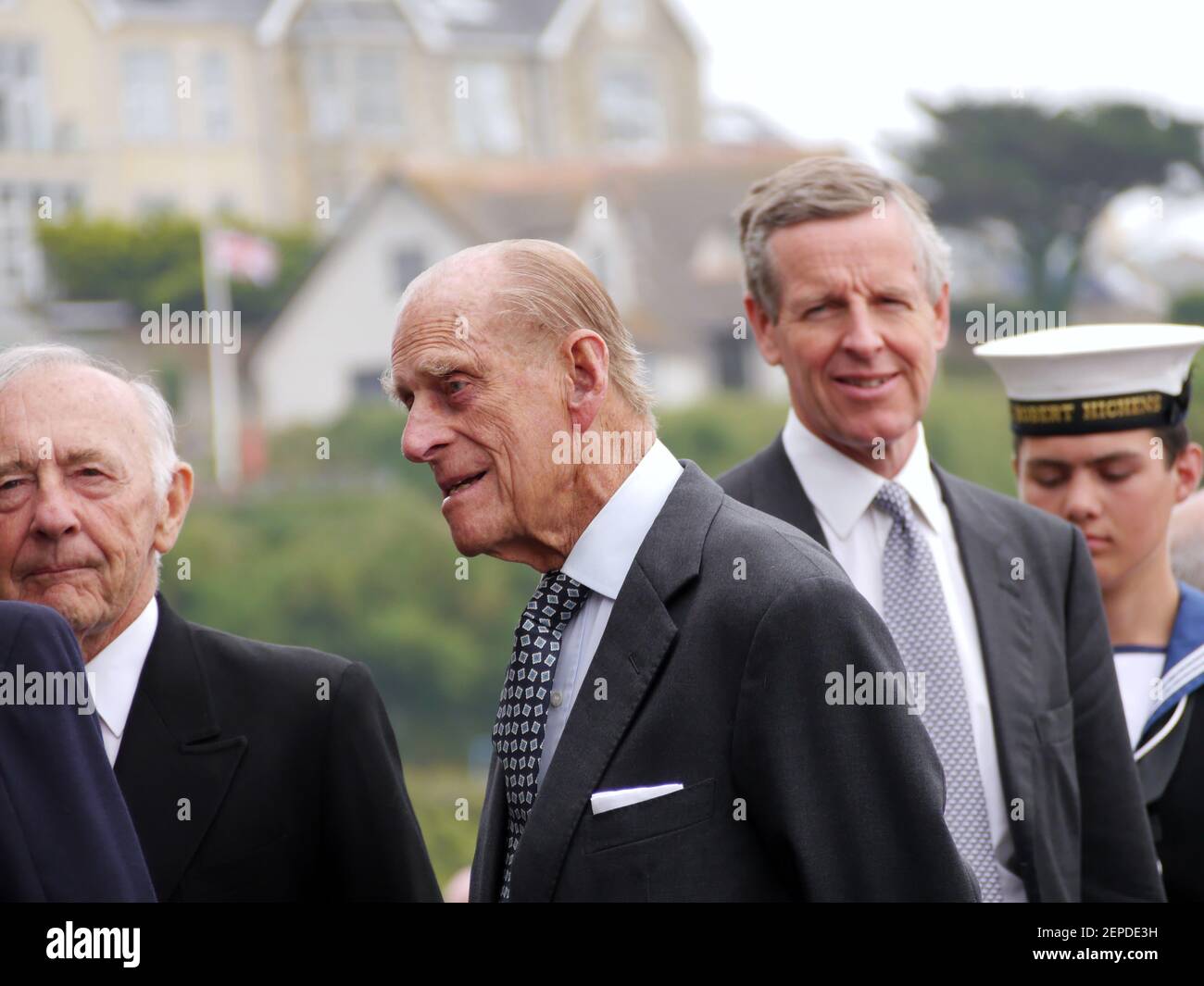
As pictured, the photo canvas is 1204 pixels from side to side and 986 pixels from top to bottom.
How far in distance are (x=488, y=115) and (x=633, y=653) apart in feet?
152

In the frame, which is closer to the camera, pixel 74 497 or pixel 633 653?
pixel 633 653

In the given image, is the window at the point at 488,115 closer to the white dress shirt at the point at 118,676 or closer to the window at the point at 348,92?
the window at the point at 348,92

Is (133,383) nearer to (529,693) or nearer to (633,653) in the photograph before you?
(529,693)

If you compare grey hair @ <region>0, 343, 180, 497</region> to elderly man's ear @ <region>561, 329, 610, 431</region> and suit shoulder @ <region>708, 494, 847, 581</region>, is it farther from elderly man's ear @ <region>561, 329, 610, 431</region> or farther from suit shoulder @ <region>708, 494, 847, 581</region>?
suit shoulder @ <region>708, 494, 847, 581</region>

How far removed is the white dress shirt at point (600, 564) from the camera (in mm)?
2385

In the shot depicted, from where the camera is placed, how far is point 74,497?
9.18ft

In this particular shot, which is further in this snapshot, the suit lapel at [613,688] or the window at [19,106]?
the window at [19,106]

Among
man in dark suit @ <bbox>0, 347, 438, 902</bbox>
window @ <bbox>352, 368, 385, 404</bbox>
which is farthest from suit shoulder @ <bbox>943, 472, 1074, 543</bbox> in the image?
window @ <bbox>352, 368, 385, 404</bbox>

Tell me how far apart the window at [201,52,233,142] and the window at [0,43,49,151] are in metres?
3.70

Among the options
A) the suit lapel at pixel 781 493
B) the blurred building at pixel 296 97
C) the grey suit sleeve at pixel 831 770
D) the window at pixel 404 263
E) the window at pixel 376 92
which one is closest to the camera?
the grey suit sleeve at pixel 831 770

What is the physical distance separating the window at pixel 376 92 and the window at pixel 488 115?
5.26ft

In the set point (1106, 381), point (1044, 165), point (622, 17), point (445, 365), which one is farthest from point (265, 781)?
point (622, 17)

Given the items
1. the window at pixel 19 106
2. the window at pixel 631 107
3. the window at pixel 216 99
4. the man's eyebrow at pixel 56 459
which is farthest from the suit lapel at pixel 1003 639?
the window at pixel 631 107
